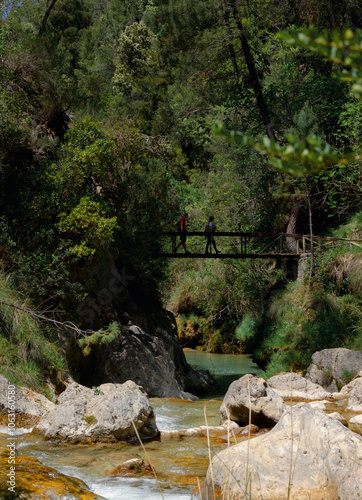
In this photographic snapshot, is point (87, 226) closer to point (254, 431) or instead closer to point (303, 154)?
point (254, 431)

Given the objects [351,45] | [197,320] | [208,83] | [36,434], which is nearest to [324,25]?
[208,83]

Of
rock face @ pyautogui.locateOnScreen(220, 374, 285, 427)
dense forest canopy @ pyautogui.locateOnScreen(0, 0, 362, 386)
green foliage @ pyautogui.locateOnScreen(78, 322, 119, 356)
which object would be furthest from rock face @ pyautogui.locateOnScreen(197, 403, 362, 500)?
green foliage @ pyautogui.locateOnScreen(78, 322, 119, 356)

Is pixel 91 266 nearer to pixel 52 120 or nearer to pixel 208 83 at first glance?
pixel 52 120

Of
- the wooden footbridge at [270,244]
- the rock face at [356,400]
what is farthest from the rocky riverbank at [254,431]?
the wooden footbridge at [270,244]

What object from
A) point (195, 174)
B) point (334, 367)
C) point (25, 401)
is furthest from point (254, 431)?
point (195, 174)

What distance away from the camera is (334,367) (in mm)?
12539

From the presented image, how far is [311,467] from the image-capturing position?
464cm

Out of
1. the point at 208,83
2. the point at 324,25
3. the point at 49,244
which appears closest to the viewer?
the point at 49,244

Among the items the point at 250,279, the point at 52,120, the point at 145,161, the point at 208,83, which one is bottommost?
→ the point at 250,279

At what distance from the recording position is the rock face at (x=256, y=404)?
824cm

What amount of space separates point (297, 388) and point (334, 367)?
1.24 meters

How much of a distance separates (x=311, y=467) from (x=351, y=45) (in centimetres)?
411

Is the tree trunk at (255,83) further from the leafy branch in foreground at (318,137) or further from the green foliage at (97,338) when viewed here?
the leafy branch in foreground at (318,137)

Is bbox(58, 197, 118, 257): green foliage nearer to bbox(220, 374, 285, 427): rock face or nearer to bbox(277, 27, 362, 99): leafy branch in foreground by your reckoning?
bbox(220, 374, 285, 427): rock face
